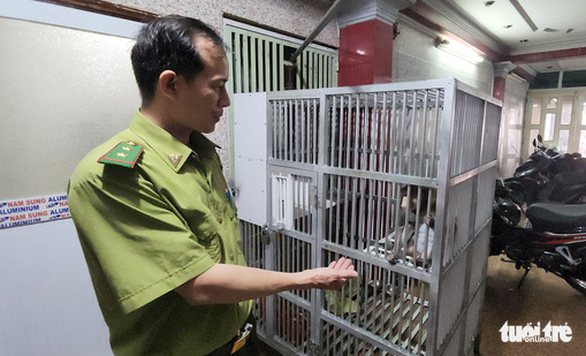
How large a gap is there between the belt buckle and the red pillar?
204 centimetres

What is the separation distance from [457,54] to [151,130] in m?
4.29

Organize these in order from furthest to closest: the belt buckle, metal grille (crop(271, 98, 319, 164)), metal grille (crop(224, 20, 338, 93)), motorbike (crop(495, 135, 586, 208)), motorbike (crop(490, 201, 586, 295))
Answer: motorbike (crop(495, 135, 586, 208))
motorbike (crop(490, 201, 586, 295))
metal grille (crop(224, 20, 338, 93))
metal grille (crop(271, 98, 319, 164))
the belt buckle

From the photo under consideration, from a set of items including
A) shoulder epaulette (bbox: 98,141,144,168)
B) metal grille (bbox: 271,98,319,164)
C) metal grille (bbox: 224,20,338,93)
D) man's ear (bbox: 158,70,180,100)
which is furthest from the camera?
metal grille (bbox: 224,20,338,93)

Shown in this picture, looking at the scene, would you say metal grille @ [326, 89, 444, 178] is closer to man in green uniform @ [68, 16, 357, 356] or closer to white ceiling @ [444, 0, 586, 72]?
man in green uniform @ [68, 16, 357, 356]

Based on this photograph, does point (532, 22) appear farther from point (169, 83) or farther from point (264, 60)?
point (169, 83)

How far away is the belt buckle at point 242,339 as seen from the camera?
93cm

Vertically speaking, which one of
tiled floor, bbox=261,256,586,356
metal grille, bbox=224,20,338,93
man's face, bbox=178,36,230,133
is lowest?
tiled floor, bbox=261,256,586,356

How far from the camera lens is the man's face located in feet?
2.47

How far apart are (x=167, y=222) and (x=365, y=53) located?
2270 millimetres

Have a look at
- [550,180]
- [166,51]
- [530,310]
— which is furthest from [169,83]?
[550,180]

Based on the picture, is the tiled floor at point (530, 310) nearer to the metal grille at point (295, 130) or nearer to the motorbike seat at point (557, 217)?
the motorbike seat at point (557, 217)

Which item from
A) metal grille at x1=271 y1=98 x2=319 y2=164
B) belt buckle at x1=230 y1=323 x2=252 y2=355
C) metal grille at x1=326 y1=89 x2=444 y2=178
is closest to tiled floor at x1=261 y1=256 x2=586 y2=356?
belt buckle at x1=230 y1=323 x2=252 y2=355

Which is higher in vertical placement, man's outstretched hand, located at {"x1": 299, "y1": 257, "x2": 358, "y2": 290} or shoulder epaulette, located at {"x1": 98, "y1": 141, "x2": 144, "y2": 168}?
shoulder epaulette, located at {"x1": 98, "y1": 141, "x2": 144, "y2": 168}

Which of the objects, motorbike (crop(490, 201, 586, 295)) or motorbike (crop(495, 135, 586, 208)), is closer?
motorbike (crop(490, 201, 586, 295))
